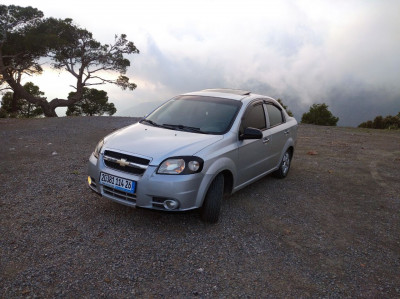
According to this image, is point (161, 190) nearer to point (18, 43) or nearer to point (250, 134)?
point (250, 134)

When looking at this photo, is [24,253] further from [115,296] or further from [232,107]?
[232,107]

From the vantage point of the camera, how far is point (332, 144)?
11.8 metres

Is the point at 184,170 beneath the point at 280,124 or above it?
beneath

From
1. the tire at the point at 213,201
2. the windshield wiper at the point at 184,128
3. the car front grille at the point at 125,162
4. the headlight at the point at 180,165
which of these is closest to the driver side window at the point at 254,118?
the windshield wiper at the point at 184,128

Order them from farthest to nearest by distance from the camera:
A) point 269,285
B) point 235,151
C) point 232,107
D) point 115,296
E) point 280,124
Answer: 1. point 280,124
2. point 232,107
3. point 235,151
4. point 269,285
5. point 115,296

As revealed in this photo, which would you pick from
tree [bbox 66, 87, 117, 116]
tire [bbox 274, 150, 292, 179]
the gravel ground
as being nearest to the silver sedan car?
the gravel ground

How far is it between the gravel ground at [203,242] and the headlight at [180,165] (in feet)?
2.70

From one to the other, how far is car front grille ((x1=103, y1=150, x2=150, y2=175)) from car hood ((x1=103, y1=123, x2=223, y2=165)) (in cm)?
6

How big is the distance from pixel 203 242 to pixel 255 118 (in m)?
2.26

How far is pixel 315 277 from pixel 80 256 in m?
2.46

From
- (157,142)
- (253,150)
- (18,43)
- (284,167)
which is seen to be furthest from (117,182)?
(18,43)

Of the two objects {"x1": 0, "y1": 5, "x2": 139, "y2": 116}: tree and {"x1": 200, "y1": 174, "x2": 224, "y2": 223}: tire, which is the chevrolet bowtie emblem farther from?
{"x1": 0, "y1": 5, "x2": 139, "y2": 116}: tree

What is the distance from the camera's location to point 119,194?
4.35 meters

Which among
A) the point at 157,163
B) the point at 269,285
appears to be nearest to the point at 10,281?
the point at 157,163
